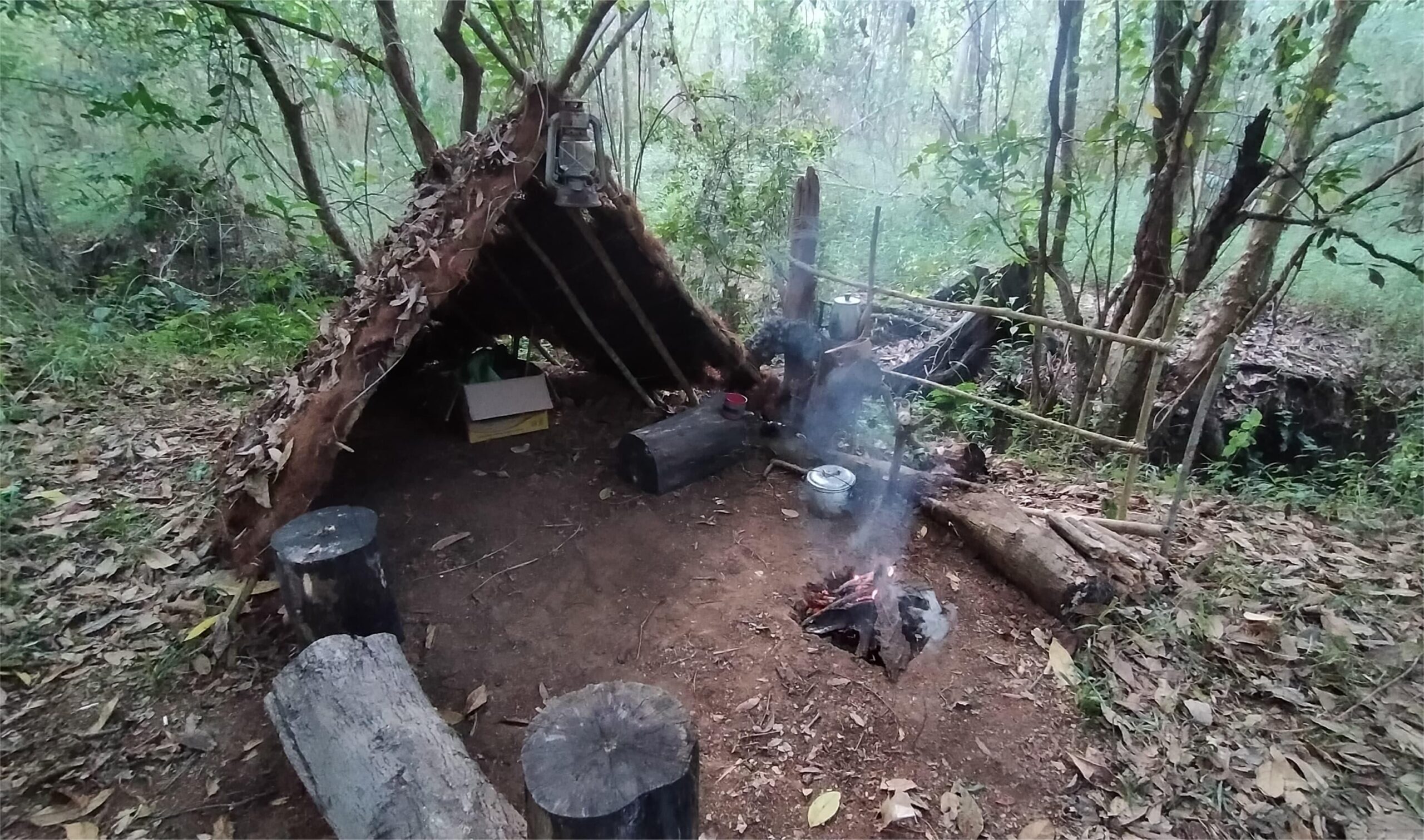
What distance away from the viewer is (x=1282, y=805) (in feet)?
7.14

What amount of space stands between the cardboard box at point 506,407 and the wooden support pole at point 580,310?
0.46m

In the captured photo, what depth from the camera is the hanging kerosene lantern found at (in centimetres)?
302

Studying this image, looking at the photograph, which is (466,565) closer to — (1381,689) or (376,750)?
(376,750)

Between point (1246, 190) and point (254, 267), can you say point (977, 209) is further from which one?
point (254, 267)

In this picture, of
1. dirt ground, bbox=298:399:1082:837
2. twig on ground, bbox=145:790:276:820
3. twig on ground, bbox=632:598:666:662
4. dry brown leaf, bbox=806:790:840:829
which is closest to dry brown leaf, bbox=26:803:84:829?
twig on ground, bbox=145:790:276:820

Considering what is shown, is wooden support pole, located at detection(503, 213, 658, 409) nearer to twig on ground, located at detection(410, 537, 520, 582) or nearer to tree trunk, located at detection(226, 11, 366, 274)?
tree trunk, located at detection(226, 11, 366, 274)

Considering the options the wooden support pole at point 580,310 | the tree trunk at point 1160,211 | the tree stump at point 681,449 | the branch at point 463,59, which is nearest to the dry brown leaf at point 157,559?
the tree stump at point 681,449

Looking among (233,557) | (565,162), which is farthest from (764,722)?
(565,162)

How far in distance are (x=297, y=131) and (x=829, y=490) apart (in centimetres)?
450

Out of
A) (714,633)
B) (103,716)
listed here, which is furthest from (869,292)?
(103,716)

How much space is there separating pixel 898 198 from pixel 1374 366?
Answer: 4152mm

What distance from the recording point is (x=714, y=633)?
113 inches

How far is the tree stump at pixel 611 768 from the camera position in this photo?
1.41 m

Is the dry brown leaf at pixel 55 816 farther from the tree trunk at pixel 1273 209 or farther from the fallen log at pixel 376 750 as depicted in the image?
the tree trunk at pixel 1273 209
